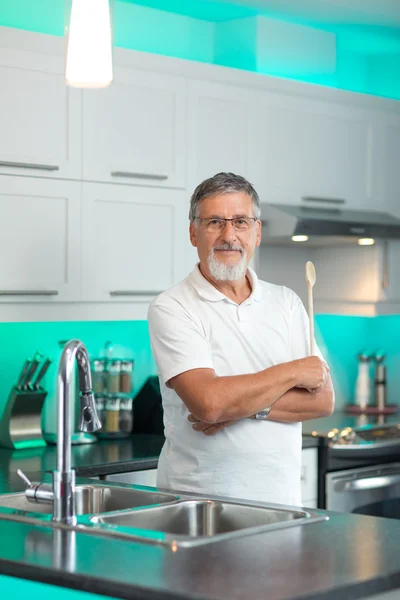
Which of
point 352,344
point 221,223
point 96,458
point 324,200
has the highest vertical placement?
point 324,200

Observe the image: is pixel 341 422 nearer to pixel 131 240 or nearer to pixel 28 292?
pixel 131 240

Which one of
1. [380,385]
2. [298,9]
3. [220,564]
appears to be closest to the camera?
[220,564]

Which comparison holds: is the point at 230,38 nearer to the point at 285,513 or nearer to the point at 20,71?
the point at 20,71

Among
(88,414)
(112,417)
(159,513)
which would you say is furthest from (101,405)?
(88,414)

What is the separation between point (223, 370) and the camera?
2.78m

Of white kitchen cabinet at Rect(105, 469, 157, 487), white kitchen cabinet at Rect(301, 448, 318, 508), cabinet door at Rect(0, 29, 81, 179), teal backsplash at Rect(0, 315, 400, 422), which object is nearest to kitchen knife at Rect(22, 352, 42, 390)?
teal backsplash at Rect(0, 315, 400, 422)

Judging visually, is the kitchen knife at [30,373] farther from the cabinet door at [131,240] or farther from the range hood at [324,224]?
the range hood at [324,224]

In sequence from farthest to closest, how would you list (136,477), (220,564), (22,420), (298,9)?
(298,9)
(22,420)
(136,477)
(220,564)

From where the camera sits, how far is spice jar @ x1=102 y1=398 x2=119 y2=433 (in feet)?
13.7

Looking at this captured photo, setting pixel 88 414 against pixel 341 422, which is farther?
pixel 341 422

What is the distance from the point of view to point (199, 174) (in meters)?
4.18

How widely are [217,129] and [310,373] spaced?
Answer: 1.76m

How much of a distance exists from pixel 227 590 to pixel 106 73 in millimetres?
1339

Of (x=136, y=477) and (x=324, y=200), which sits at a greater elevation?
(x=324, y=200)
